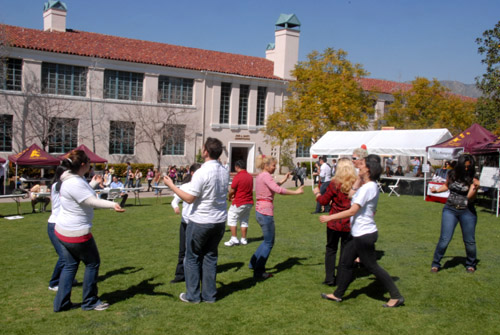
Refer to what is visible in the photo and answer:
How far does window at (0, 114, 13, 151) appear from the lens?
92.2ft

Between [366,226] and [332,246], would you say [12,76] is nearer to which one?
[332,246]

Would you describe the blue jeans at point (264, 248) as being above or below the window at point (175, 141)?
below

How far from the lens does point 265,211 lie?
6.89 m

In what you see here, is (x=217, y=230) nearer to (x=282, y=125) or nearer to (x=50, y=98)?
(x=50, y=98)

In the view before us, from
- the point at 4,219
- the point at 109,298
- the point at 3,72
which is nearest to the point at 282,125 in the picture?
the point at 3,72

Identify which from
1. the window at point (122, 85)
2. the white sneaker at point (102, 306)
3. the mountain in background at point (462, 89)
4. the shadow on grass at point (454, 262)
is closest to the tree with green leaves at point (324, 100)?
the window at point (122, 85)

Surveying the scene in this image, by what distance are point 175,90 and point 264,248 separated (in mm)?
29131

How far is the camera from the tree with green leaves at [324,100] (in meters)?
32.0

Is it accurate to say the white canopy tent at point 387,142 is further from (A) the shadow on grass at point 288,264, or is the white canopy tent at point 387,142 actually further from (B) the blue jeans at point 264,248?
(B) the blue jeans at point 264,248

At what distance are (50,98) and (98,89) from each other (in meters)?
3.09

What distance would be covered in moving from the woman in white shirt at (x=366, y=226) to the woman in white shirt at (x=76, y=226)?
8.43ft

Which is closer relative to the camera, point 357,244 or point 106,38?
point 357,244

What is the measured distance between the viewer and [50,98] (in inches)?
1156

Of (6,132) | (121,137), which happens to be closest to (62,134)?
(6,132)
